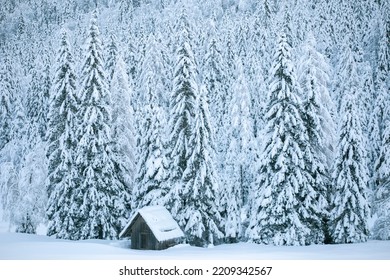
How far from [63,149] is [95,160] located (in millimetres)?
2964

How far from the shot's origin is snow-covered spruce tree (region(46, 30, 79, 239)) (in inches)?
1186

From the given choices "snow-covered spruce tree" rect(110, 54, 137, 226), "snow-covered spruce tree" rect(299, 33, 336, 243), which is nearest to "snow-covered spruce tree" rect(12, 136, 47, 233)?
"snow-covered spruce tree" rect(110, 54, 137, 226)

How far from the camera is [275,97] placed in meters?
27.8

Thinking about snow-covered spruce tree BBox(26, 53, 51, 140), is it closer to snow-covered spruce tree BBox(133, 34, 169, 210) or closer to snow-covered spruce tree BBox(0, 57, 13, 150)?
snow-covered spruce tree BBox(0, 57, 13, 150)

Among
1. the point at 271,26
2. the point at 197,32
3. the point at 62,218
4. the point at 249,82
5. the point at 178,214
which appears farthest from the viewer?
the point at 197,32

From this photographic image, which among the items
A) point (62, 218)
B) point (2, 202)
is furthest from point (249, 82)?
point (2, 202)

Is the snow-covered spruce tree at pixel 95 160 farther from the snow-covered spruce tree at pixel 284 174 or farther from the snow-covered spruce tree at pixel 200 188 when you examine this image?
the snow-covered spruce tree at pixel 284 174

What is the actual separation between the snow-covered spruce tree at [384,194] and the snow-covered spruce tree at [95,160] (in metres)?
18.3

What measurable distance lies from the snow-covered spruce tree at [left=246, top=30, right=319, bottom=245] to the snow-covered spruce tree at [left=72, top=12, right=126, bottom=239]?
423 inches

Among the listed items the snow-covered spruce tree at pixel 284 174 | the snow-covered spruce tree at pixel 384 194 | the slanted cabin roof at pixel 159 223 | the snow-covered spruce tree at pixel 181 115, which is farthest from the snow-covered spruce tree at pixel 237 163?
the snow-covered spruce tree at pixel 384 194

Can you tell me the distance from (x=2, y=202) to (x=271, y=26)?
3854 cm

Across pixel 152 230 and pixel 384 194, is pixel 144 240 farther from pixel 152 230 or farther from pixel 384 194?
pixel 384 194

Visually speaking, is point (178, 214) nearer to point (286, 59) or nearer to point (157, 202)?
point (157, 202)

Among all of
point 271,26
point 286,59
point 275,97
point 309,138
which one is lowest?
point 309,138
